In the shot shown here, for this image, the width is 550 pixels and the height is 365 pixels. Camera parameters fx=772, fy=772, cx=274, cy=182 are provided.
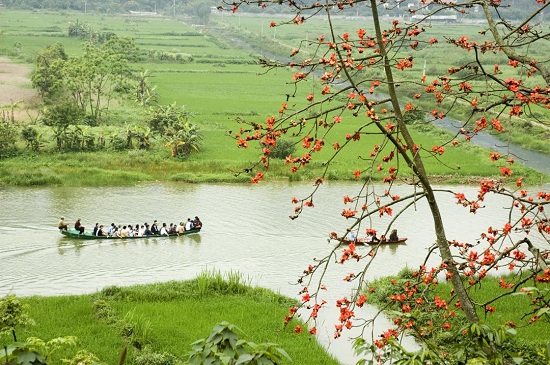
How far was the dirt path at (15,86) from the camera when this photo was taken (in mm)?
36188

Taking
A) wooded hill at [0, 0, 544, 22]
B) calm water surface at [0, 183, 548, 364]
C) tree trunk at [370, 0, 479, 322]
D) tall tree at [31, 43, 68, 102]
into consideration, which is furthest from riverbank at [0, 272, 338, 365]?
wooded hill at [0, 0, 544, 22]

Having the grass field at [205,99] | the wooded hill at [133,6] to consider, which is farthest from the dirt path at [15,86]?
the wooded hill at [133,6]

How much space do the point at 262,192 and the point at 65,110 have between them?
942 centimetres

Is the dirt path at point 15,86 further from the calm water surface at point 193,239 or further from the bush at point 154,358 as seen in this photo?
the bush at point 154,358

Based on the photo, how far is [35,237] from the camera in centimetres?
1898

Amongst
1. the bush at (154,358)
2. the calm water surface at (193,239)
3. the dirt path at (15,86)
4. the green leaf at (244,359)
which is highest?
the green leaf at (244,359)

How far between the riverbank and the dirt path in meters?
19.6

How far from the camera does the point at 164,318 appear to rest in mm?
13680

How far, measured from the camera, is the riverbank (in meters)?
12.0

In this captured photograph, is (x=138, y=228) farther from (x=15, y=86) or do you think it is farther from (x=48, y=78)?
(x=15, y=86)

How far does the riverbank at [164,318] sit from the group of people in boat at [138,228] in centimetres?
364

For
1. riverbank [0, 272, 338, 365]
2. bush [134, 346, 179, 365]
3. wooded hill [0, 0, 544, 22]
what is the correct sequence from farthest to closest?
1. wooded hill [0, 0, 544, 22]
2. riverbank [0, 272, 338, 365]
3. bush [134, 346, 179, 365]

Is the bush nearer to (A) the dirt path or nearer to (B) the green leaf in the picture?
(B) the green leaf

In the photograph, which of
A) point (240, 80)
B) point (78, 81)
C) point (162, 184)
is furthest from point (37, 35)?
point (162, 184)
